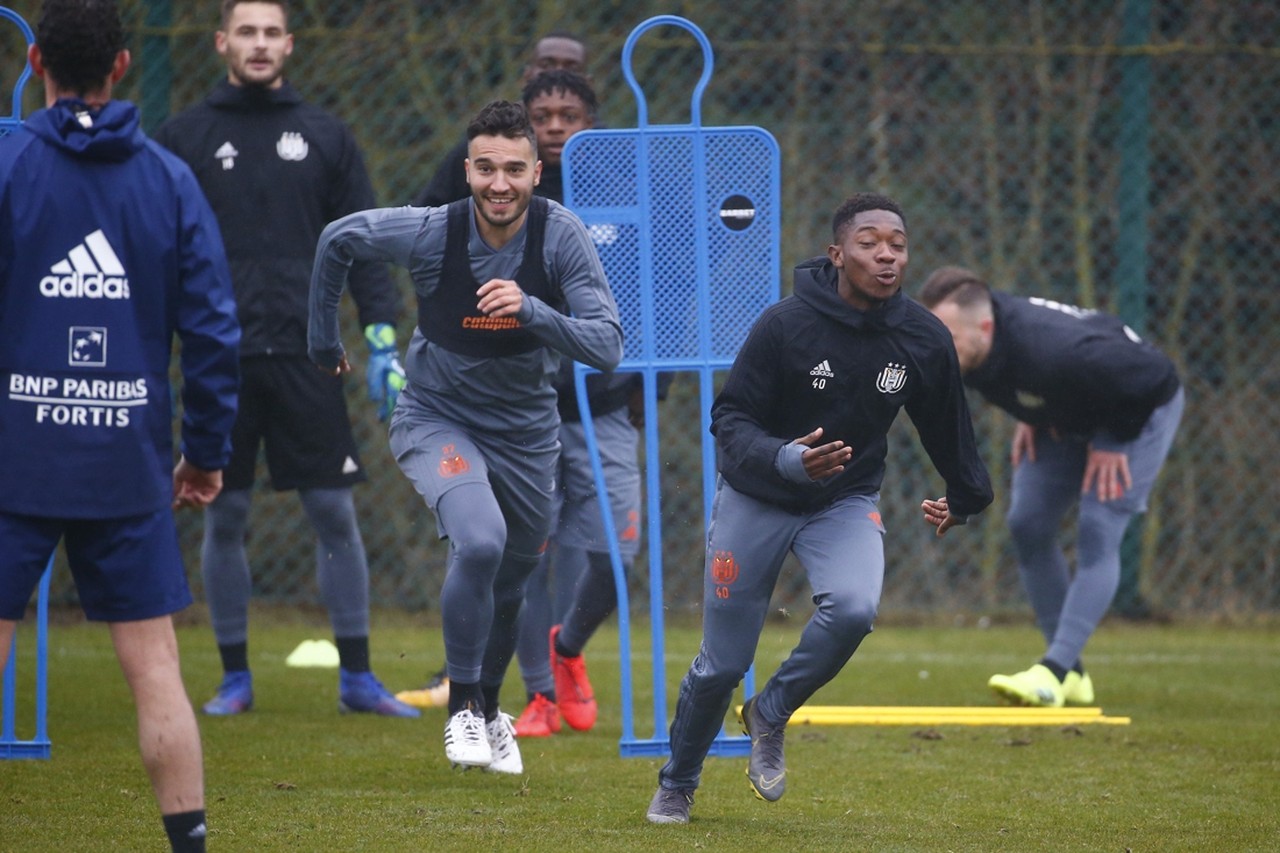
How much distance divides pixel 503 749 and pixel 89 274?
7.37ft

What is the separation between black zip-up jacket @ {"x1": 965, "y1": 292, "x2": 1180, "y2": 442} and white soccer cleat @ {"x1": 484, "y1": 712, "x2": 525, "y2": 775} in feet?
7.90

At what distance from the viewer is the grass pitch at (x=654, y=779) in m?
4.05

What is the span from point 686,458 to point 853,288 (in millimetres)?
4484

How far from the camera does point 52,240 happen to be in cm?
320

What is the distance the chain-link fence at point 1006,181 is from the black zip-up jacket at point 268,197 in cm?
237

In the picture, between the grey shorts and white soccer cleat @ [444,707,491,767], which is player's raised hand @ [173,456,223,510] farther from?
white soccer cleat @ [444,707,491,767]

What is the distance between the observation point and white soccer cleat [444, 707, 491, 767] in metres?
4.72

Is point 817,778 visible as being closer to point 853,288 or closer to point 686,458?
point 853,288

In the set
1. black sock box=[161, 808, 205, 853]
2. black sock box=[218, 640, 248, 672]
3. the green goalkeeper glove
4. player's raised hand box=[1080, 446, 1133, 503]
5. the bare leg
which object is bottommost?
black sock box=[218, 640, 248, 672]

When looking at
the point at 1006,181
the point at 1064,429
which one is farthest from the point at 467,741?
the point at 1006,181

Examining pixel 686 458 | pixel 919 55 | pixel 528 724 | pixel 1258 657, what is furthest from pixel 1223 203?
pixel 528 724

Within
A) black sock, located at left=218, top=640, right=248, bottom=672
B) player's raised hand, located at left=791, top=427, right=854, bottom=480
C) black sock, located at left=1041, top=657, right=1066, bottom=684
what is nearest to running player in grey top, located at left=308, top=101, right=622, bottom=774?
player's raised hand, located at left=791, top=427, right=854, bottom=480

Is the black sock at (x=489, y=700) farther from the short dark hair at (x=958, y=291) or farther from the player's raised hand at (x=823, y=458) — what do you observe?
the short dark hair at (x=958, y=291)

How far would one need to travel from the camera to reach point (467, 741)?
15.5 feet
